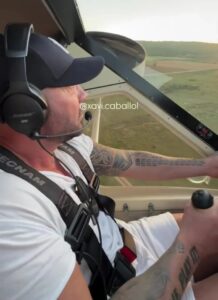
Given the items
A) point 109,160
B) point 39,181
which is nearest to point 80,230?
point 39,181

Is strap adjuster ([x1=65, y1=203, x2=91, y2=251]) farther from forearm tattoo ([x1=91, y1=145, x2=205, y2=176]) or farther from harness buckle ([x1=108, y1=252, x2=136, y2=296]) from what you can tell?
forearm tattoo ([x1=91, y1=145, x2=205, y2=176])

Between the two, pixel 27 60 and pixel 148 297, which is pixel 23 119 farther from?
pixel 148 297

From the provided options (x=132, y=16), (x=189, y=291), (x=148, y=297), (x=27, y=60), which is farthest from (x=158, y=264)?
(x=132, y=16)

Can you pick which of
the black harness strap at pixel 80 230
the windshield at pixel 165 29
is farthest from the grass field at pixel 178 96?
the black harness strap at pixel 80 230

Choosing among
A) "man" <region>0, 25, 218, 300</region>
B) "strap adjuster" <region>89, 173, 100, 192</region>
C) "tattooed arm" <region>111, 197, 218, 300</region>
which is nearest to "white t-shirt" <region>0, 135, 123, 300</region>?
"man" <region>0, 25, 218, 300</region>

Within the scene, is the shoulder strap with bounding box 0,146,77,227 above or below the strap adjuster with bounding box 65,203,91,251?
above
